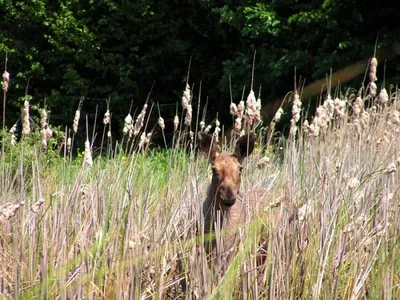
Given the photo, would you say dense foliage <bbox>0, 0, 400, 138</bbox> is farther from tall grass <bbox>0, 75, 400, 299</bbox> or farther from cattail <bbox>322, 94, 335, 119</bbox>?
tall grass <bbox>0, 75, 400, 299</bbox>

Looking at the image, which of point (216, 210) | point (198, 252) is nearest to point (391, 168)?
point (198, 252)

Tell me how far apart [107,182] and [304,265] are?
5.08 feet

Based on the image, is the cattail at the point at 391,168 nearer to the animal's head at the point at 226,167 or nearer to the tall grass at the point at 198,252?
the tall grass at the point at 198,252

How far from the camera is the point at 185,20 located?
55.8 feet

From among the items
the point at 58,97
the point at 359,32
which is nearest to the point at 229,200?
the point at 359,32

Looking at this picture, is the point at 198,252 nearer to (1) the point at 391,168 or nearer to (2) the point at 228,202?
(1) the point at 391,168

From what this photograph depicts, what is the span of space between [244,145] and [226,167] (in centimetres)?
36

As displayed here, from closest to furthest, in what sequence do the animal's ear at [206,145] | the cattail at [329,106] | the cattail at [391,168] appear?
the cattail at [391,168]
the animal's ear at [206,145]
the cattail at [329,106]

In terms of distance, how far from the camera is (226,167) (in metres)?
4.96

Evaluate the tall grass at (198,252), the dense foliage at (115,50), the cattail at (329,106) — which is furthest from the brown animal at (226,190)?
the dense foliage at (115,50)

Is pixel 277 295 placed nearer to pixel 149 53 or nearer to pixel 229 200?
pixel 229 200

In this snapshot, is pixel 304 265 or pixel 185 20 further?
pixel 185 20

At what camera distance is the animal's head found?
475 centimetres

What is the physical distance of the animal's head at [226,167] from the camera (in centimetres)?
475
